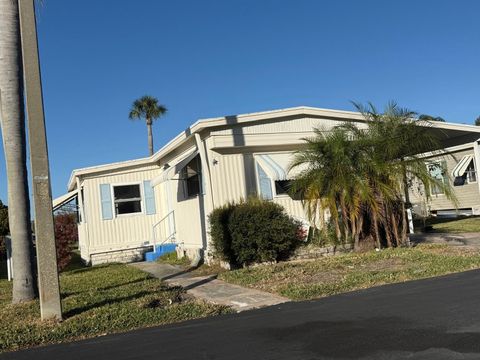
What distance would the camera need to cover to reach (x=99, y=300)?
354 inches

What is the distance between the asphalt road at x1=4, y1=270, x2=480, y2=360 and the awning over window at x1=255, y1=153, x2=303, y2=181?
19.9ft

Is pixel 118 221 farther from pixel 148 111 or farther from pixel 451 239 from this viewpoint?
pixel 148 111

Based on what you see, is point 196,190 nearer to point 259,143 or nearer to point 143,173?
point 259,143

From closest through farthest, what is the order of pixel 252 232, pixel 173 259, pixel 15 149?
Result: pixel 15 149 < pixel 252 232 < pixel 173 259

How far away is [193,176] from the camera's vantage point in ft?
50.9


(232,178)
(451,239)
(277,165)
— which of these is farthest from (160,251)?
(451,239)

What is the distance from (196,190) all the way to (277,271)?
527 cm

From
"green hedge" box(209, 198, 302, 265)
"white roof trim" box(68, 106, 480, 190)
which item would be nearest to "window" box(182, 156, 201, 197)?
"white roof trim" box(68, 106, 480, 190)

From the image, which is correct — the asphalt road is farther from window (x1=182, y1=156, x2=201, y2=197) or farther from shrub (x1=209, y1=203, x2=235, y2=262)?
window (x1=182, y1=156, x2=201, y2=197)

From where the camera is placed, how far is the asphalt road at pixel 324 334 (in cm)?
498

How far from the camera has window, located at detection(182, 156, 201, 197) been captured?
578 inches

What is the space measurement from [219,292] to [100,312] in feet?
7.22

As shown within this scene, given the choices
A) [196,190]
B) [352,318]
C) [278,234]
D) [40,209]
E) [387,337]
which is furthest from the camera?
[196,190]

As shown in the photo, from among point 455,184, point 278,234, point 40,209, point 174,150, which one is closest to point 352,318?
point 40,209
